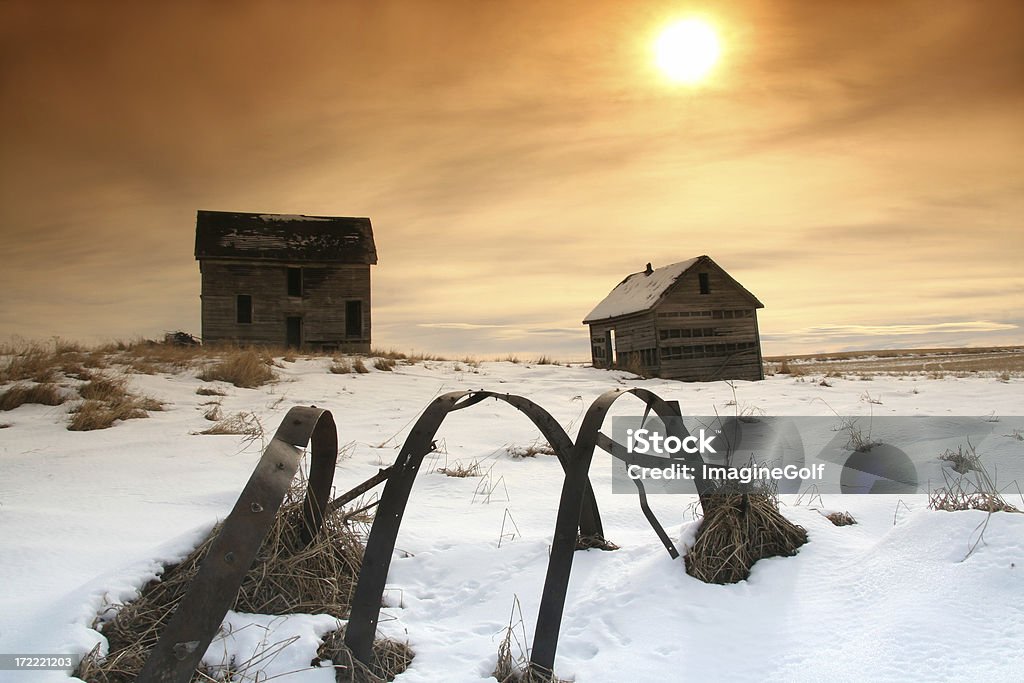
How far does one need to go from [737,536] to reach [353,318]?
2321 centimetres

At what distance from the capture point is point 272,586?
2.71 metres

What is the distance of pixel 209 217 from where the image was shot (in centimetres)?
2448

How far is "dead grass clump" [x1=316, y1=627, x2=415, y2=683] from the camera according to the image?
7.43 feet

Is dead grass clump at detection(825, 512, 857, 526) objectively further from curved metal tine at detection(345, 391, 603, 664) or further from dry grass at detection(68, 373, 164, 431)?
dry grass at detection(68, 373, 164, 431)

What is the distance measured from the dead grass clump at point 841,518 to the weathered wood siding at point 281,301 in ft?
72.8

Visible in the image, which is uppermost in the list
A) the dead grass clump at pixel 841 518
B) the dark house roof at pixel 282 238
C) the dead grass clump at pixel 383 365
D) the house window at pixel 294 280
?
the dark house roof at pixel 282 238

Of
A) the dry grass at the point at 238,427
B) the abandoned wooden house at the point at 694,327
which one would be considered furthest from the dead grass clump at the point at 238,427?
the abandoned wooden house at the point at 694,327

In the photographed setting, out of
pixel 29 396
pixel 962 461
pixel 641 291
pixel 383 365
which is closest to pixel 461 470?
pixel 962 461

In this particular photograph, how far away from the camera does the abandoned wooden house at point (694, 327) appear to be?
1936cm

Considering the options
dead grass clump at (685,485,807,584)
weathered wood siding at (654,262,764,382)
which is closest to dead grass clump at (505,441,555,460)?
dead grass clump at (685,485,807,584)

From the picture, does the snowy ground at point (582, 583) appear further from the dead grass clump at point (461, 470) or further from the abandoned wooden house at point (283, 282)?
the abandoned wooden house at point (283, 282)

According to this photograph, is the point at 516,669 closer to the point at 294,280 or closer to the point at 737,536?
the point at 737,536

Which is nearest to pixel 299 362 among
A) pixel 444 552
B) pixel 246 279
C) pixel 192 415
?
pixel 192 415

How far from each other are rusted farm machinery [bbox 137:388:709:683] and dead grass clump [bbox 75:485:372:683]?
0.11 metres
